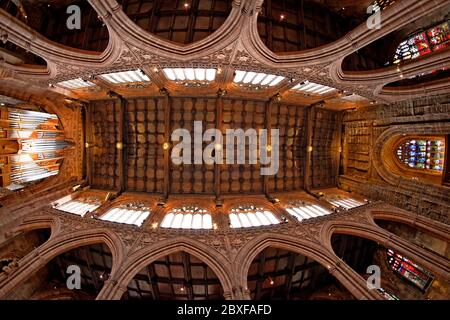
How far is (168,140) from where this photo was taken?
617 inches

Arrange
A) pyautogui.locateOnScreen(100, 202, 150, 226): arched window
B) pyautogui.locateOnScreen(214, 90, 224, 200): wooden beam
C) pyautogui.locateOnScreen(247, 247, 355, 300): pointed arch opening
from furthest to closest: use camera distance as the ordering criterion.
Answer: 1. pyautogui.locateOnScreen(214, 90, 224, 200): wooden beam
2. pyautogui.locateOnScreen(100, 202, 150, 226): arched window
3. pyautogui.locateOnScreen(247, 247, 355, 300): pointed arch opening

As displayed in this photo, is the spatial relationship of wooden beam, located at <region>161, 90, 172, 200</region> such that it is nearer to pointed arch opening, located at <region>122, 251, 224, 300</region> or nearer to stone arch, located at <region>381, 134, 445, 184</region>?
pointed arch opening, located at <region>122, 251, 224, 300</region>

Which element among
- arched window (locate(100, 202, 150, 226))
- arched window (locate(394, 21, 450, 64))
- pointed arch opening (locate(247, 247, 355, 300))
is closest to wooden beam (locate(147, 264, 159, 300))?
arched window (locate(100, 202, 150, 226))

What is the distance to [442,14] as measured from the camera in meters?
12.1

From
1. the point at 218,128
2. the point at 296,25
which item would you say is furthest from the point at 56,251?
the point at 296,25

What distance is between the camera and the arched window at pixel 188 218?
12.8 meters

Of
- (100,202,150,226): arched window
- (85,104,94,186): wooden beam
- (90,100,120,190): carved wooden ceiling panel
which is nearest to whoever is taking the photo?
(100,202,150,226): arched window

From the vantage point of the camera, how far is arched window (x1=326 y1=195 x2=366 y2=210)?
14789 mm

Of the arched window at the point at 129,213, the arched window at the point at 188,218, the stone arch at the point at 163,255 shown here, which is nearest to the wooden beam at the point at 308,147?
the arched window at the point at 188,218

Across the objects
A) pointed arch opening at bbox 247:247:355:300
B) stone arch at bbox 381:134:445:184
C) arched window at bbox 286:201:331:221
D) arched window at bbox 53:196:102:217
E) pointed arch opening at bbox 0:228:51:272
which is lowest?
pointed arch opening at bbox 247:247:355:300

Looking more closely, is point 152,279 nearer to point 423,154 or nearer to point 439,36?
point 423,154

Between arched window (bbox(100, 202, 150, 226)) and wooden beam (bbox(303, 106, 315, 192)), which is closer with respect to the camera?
arched window (bbox(100, 202, 150, 226))

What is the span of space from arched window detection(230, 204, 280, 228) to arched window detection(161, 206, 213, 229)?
1.45m

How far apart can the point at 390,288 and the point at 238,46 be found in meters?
15.2
